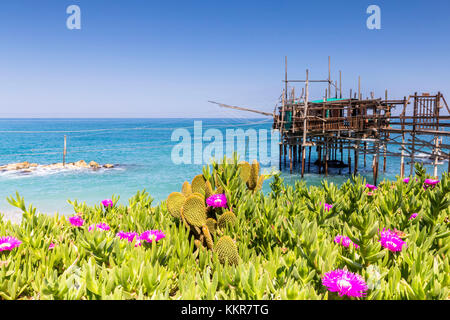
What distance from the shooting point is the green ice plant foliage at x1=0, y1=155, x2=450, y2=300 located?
4.78 feet

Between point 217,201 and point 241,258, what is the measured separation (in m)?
0.51

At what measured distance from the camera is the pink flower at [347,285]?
1.33 meters

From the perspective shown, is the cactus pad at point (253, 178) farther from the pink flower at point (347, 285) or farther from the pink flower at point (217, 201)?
the pink flower at point (347, 285)

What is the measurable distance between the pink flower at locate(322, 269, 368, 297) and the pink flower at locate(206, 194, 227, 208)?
117 centimetres

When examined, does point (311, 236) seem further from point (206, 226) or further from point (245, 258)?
point (206, 226)

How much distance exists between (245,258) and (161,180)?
1978 cm

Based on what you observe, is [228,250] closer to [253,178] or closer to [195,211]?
[195,211]

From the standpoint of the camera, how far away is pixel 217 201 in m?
2.45

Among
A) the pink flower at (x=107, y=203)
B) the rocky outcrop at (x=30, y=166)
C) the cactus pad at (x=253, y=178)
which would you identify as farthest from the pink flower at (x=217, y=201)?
the rocky outcrop at (x=30, y=166)

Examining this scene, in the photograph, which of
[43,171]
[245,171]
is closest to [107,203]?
[245,171]
